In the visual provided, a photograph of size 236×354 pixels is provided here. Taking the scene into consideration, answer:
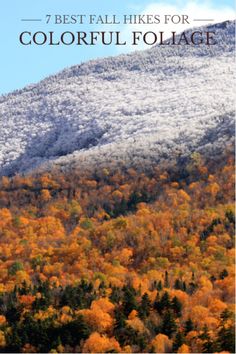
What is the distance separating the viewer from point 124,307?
412ft

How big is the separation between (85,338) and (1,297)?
24.9m

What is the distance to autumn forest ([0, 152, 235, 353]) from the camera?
113m

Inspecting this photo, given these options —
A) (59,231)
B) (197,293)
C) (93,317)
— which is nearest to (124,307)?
(93,317)

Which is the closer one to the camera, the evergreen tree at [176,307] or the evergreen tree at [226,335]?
the evergreen tree at [226,335]

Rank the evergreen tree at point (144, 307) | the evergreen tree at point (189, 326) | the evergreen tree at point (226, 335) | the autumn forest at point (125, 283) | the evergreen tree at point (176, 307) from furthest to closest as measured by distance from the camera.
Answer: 1. the evergreen tree at point (176, 307)
2. the evergreen tree at point (144, 307)
3. the evergreen tree at point (189, 326)
4. the autumn forest at point (125, 283)
5. the evergreen tree at point (226, 335)

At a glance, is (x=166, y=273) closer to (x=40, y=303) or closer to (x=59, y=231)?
(x=40, y=303)

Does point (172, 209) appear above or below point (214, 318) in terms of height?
above

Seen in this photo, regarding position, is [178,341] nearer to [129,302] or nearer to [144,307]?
[144,307]

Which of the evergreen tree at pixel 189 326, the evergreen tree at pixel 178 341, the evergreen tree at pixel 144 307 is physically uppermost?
the evergreen tree at pixel 144 307

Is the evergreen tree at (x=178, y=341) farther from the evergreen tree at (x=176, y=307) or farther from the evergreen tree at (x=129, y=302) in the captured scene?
the evergreen tree at (x=129, y=302)

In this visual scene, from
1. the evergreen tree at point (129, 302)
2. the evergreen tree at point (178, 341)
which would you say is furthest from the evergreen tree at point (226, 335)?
the evergreen tree at point (129, 302)

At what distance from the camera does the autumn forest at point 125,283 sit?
113m

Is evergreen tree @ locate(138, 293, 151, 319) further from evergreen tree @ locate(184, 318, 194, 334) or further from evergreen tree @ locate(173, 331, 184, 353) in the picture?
evergreen tree @ locate(173, 331, 184, 353)

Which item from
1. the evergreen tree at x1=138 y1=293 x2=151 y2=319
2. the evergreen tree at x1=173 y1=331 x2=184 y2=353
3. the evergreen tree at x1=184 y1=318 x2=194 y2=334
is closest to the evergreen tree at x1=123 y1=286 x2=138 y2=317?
the evergreen tree at x1=138 y1=293 x2=151 y2=319
